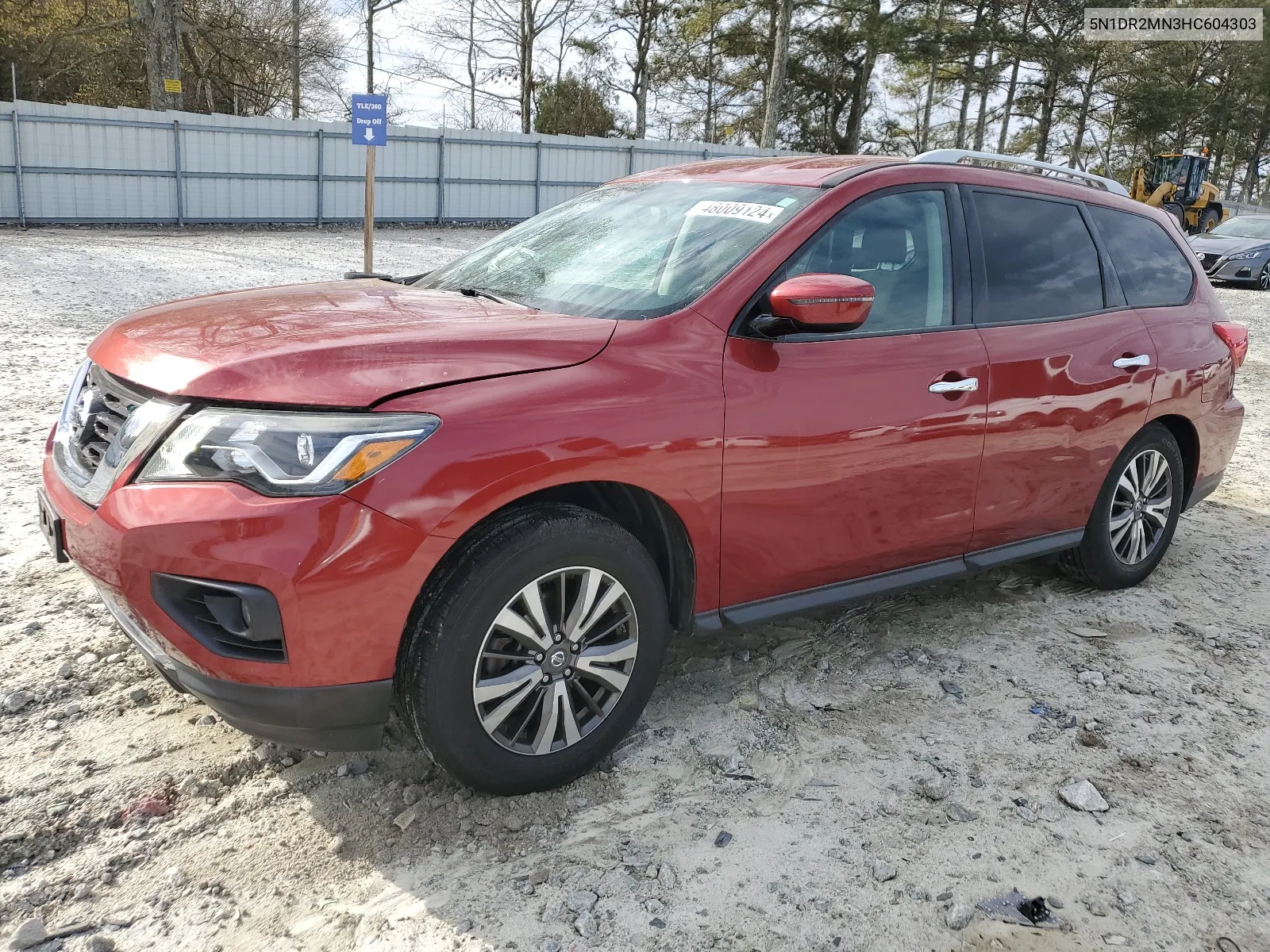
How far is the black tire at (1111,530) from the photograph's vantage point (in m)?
4.39

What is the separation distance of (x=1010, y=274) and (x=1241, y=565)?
240 centimetres

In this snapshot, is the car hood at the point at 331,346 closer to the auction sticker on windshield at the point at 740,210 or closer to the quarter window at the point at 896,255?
the auction sticker on windshield at the point at 740,210

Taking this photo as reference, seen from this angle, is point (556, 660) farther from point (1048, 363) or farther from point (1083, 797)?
point (1048, 363)

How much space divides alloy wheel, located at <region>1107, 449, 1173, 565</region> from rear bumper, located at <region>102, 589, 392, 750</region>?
331 cm

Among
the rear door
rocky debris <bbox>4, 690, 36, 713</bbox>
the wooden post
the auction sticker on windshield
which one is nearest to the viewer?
rocky debris <bbox>4, 690, 36, 713</bbox>

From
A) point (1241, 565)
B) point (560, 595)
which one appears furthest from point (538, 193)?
point (560, 595)

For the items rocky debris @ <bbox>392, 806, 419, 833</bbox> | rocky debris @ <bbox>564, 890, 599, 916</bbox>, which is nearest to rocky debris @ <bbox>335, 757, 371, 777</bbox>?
rocky debris @ <bbox>392, 806, 419, 833</bbox>

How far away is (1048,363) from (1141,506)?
1167 mm

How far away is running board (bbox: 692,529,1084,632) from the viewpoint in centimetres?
317

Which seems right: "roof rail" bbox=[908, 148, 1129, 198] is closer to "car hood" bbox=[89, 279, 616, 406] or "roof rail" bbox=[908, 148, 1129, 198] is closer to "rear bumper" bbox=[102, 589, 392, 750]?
"car hood" bbox=[89, 279, 616, 406]

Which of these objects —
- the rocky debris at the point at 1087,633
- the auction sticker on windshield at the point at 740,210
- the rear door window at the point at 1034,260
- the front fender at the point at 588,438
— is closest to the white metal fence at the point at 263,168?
the auction sticker on windshield at the point at 740,210

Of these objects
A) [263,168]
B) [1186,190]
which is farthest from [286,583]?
[1186,190]

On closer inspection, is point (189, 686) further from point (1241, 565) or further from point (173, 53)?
point (173, 53)

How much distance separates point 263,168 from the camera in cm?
2091
